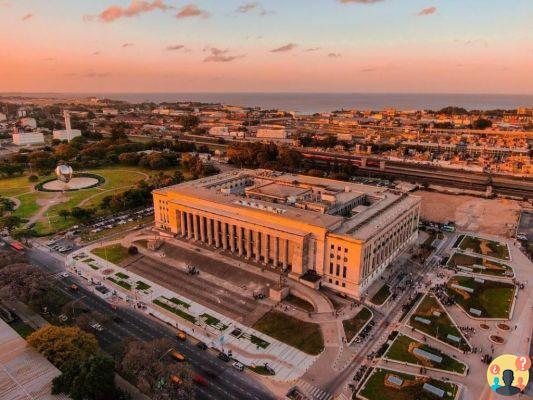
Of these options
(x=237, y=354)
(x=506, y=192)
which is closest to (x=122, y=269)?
(x=237, y=354)

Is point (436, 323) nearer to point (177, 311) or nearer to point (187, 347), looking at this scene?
point (187, 347)

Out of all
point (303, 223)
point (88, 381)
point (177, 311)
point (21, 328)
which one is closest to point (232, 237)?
point (303, 223)

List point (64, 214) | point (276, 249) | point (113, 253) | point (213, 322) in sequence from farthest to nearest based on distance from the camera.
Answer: point (64, 214)
point (113, 253)
point (276, 249)
point (213, 322)

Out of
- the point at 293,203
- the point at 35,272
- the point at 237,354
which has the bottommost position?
the point at 237,354

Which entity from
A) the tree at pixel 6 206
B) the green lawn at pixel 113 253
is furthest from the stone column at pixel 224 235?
the tree at pixel 6 206

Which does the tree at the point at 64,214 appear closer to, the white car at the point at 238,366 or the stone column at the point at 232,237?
the stone column at the point at 232,237

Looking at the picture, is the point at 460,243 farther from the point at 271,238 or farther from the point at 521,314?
the point at 271,238

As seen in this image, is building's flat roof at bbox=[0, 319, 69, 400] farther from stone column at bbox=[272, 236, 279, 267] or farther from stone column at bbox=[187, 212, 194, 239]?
stone column at bbox=[187, 212, 194, 239]
